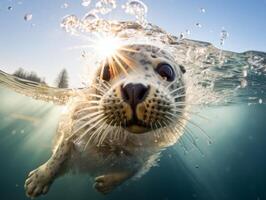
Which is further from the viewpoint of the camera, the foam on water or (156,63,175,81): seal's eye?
the foam on water

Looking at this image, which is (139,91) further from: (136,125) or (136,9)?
(136,9)

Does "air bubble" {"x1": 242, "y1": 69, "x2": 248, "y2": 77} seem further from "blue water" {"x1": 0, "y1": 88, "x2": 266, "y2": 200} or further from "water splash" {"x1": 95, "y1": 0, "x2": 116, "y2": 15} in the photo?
"blue water" {"x1": 0, "y1": 88, "x2": 266, "y2": 200}

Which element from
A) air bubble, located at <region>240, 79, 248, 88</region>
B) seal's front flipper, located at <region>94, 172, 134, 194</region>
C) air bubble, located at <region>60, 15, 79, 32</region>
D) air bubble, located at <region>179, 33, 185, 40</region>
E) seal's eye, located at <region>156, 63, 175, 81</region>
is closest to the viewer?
seal's eye, located at <region>156, 63, 175, 81</region>

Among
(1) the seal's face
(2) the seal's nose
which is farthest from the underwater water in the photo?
(2) the seal's nose

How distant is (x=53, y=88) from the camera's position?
547 inches

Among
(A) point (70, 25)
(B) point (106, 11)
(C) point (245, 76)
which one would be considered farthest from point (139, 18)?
(C) point (245, 76)

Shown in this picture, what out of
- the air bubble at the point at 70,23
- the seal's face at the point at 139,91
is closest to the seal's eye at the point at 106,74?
the seal's face at the point at 139,91

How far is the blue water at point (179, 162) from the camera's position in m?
30.2

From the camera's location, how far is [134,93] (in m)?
3.69

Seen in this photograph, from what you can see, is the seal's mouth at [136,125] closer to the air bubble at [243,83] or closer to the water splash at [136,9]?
the water splash at [136,9]

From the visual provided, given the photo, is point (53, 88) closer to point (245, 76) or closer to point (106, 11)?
point (106, 11)

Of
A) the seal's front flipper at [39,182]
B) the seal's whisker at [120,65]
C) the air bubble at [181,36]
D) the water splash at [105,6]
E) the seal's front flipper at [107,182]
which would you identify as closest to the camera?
the seal's whisker at [120,65]

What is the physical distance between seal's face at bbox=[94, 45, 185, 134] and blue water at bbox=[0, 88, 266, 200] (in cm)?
2017

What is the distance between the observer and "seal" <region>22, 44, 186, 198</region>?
389cm
